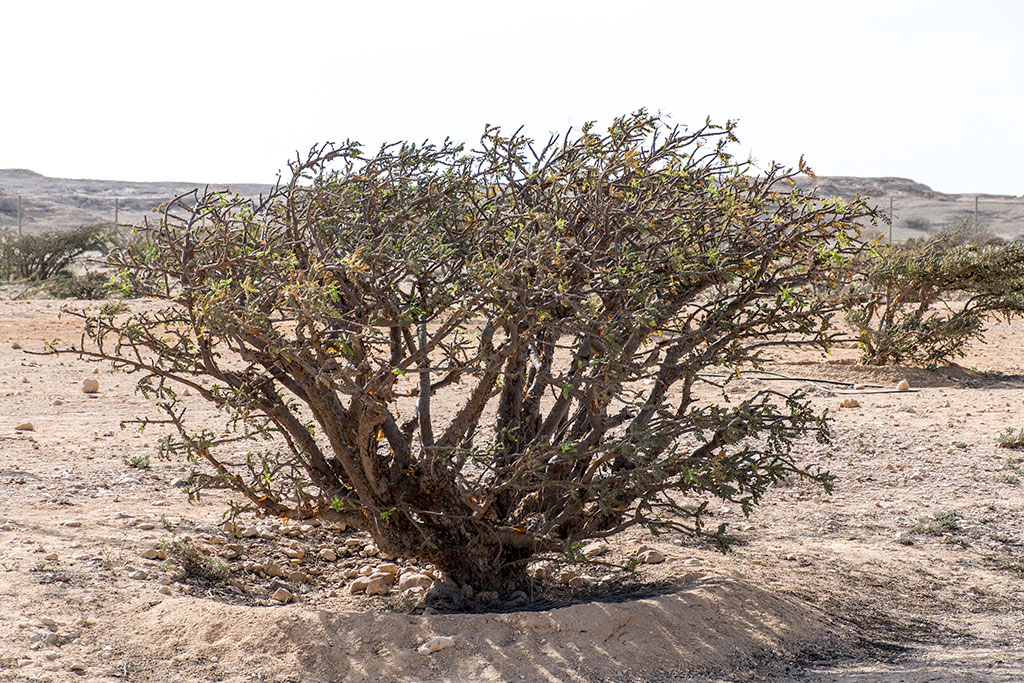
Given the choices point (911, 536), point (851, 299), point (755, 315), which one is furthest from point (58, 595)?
point (911, 536)

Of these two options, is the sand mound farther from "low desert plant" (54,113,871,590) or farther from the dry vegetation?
"low desert plant" (54,113,871,590)

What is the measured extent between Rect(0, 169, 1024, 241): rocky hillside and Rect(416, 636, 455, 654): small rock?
124 feet

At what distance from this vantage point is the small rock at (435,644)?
370 centimetres

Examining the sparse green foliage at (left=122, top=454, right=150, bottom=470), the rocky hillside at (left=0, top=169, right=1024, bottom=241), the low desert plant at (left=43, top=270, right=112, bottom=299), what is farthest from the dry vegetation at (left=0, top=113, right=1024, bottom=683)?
the rocky hillside at (left=0, top=169, right=1024, bottom=241)

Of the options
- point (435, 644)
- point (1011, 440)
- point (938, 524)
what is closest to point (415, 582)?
point (435, 644)

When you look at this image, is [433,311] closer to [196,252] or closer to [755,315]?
[196,252]

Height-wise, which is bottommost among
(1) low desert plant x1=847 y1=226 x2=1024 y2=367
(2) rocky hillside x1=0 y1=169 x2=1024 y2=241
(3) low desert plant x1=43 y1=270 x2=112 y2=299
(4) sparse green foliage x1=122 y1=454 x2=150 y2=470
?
(3) low desert plant x1=43 y1=270 x2=112 y2=299

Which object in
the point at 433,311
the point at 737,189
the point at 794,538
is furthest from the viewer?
the point at 794,538

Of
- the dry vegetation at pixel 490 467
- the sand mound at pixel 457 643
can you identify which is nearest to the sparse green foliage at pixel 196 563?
the dry vegetation at pixel 490 467

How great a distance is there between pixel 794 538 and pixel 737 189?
2385 mm

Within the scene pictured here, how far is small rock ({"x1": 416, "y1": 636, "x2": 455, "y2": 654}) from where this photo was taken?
3.70 m

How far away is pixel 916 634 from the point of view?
4.43 meters

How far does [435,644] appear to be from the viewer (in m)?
3.71

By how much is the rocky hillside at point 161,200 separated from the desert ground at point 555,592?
35297mm
